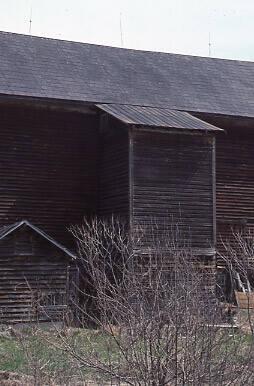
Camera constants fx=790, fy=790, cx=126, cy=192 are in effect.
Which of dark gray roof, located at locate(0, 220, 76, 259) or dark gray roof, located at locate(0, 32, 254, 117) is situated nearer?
dark gray roof, located at locate(0, 220, 76, 259)

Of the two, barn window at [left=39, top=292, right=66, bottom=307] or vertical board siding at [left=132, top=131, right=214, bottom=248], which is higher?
vertical board siding at [left=132, top=131, right=214, bottom=248]

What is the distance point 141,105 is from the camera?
76.1 feet

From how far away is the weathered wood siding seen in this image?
65.1 feet

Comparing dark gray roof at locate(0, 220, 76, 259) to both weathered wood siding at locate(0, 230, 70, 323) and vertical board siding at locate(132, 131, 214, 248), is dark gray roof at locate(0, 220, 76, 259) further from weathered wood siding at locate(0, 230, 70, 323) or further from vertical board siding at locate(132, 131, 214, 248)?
vertical board siding at locate(132, 131, 214, 248)

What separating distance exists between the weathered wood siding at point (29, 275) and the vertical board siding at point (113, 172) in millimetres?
2353

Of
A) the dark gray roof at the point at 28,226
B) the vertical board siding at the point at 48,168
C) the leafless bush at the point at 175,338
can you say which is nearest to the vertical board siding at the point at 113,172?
the vertical board siding at the point at 48,168

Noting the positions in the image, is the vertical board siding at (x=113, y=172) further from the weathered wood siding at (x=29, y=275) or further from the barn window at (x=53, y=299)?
the barn window at (x=53, y=299)

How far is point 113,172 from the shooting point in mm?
22281

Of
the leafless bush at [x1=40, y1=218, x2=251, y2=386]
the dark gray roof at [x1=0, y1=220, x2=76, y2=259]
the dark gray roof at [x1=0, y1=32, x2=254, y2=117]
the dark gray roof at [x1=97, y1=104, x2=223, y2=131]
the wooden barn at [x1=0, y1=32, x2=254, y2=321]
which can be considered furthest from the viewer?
the dark gray roof at [x1=0, y1=32, x2=254, y2=117]

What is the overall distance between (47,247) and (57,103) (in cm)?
424

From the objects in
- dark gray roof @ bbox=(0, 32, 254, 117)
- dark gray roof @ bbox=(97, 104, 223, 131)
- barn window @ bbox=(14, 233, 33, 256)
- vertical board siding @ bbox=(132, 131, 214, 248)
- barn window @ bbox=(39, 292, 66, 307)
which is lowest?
barn window @ bbox=(39, 292, 66, 307)

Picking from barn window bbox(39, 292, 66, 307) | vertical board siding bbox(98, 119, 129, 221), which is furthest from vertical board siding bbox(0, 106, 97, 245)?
barn window bbox(39, 292, 66, 307)

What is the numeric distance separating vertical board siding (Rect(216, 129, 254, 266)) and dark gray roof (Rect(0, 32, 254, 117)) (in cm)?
100

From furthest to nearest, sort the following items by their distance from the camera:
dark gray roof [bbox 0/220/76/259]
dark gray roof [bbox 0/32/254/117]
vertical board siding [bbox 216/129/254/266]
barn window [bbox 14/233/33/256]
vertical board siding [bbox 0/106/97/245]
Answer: vertical board siding [bbox 216/129/254/266], dark gray roof [bbox 0/32/254/117], vertical board siding [bbox 0/106/97/245], barn window [bbox 14/233/33/256], dark gray roof [bbox 0/220/76/259]
